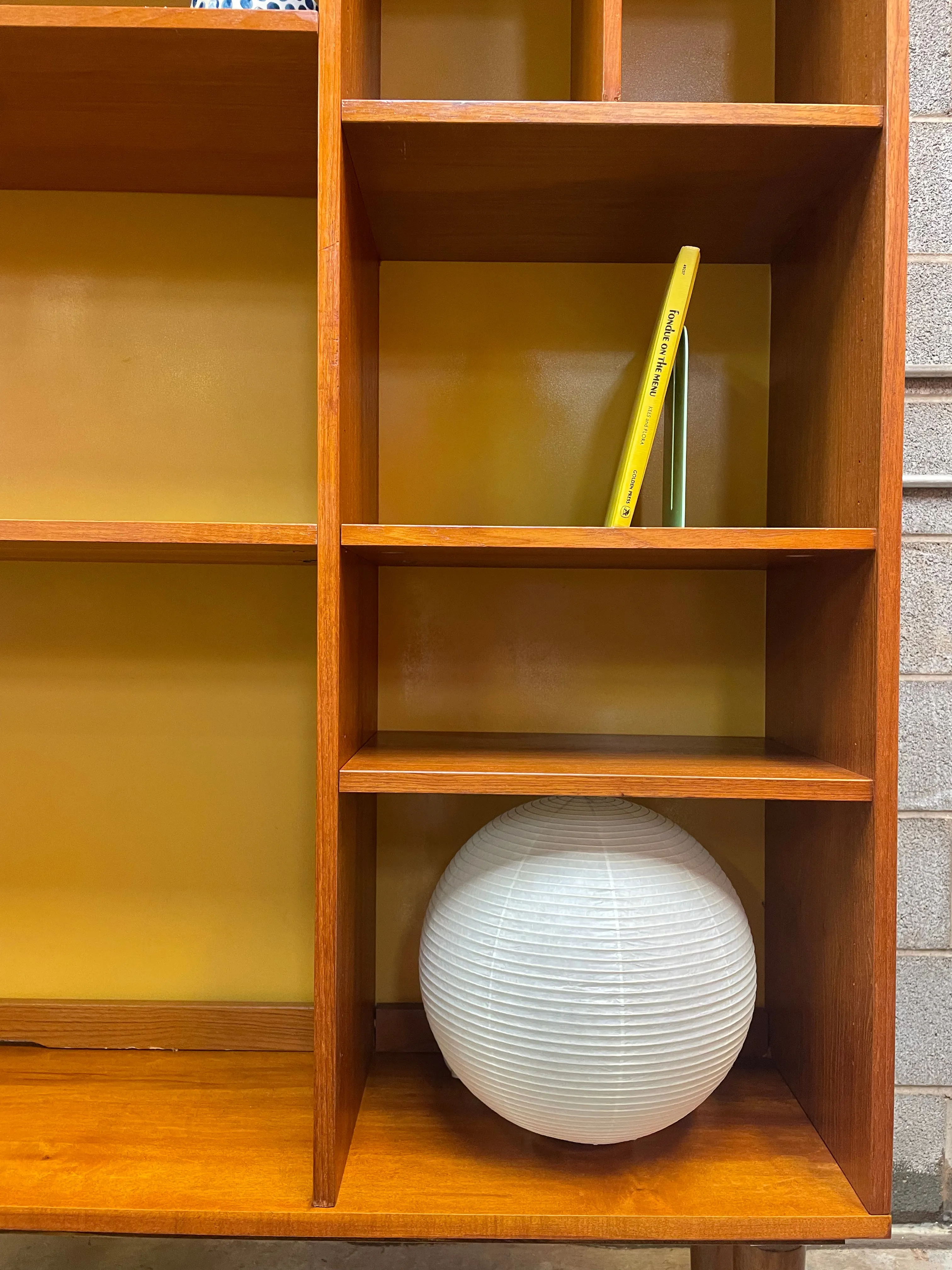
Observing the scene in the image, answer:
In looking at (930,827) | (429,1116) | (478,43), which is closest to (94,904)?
(429,1116)

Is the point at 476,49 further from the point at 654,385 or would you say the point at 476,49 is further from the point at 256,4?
the point at 654,385

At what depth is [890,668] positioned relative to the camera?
2.61 feet

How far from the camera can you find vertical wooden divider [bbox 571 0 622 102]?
0.83m

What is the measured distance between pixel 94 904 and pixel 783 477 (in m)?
1.10

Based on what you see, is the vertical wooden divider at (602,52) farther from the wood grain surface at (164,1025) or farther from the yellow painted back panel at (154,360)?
the wood grain surface at (164,1025)

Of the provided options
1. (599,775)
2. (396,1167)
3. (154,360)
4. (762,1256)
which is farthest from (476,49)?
(762,1256)

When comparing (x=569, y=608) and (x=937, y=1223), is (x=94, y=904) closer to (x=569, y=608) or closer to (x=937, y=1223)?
(x=569, y=608)

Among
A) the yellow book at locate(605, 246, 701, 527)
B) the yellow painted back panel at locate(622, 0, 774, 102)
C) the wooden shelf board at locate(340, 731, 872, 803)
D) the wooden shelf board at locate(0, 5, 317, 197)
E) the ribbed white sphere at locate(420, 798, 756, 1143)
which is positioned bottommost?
the ribbed white sphere at locate(420, 798, 756, 1143)

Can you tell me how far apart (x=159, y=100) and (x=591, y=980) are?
103cm

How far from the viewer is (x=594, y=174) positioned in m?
0.90

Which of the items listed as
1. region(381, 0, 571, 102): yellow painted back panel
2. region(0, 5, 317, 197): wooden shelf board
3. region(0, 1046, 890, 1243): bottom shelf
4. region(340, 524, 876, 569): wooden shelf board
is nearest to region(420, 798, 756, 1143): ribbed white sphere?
region(0, 1046, 890, 1243): bottom shelf

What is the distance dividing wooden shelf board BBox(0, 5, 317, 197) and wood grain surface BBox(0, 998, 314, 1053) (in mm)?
1103

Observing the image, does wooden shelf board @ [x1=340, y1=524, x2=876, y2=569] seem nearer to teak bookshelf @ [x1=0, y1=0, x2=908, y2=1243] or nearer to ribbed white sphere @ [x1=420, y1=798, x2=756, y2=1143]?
teak bookshelf @ [x1=0, y1=0, x2=908, y2=1243]

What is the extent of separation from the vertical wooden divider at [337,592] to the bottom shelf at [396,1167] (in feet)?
0.17
